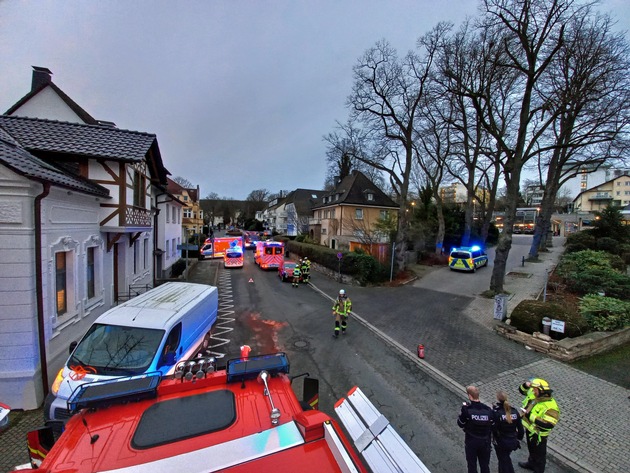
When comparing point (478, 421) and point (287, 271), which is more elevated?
point (478, 421)

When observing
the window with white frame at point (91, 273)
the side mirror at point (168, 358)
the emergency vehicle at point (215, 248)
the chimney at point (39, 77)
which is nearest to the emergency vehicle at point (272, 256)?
the emergency vehicle at point (215, 248)

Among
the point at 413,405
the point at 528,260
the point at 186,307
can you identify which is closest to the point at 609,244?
the point at 528,260

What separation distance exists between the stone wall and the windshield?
1072 centimetres

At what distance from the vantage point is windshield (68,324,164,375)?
571cm

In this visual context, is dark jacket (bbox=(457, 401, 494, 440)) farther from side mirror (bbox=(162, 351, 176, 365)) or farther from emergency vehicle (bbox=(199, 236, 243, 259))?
emergency vehicle (bbox=(199, 236, 243, 259))

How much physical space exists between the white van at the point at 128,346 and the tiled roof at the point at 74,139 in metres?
5.14

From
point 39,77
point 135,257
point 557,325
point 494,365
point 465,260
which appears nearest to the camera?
point 494,365

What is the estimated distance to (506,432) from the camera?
448cm

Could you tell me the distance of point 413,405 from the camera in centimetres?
663

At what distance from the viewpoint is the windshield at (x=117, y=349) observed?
18.7 ft

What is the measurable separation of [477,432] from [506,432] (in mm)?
463

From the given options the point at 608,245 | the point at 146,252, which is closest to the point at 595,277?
the point at 608,245

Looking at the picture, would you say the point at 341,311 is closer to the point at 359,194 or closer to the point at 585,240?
the point at 585,240

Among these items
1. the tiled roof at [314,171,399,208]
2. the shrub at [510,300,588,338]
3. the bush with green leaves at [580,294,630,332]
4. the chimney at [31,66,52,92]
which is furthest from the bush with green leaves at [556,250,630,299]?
the chimney at [31,66,52,92]
